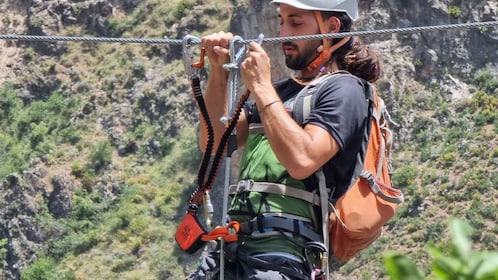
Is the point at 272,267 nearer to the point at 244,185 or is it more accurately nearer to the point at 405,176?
the point at 244,185

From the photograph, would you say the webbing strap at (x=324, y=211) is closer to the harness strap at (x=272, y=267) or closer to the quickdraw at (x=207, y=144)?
the harness strap at (x=272, y=267)

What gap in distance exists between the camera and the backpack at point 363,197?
4.13m

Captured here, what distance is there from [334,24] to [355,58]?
14 cm

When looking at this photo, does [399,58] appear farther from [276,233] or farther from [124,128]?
[276,233]

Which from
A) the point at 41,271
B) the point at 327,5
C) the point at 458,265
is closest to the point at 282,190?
the point at 327,5

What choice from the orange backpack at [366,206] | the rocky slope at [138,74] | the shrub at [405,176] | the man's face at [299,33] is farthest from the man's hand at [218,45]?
the shrub at [405,176]

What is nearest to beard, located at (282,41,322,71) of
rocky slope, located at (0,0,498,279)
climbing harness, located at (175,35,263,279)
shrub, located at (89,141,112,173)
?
climbing harness, located at (175,35,263,279)

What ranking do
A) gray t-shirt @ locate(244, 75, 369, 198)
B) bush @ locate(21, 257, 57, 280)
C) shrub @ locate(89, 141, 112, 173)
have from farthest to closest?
1. shrub @ locate(89, 141, 112, 173)
2. bush @ locate(21, 257, 57, 280)
3. gray t-shirt @ locate(244, 75, 369, 198)

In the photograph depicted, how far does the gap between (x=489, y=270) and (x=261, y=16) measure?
36456mm

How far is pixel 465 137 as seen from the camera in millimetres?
36875

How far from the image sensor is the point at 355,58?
443 centimetres

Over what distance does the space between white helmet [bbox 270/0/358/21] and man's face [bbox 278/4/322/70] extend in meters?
0.05

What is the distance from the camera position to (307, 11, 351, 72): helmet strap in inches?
173

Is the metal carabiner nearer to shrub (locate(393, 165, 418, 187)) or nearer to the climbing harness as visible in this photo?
the climbing harness
